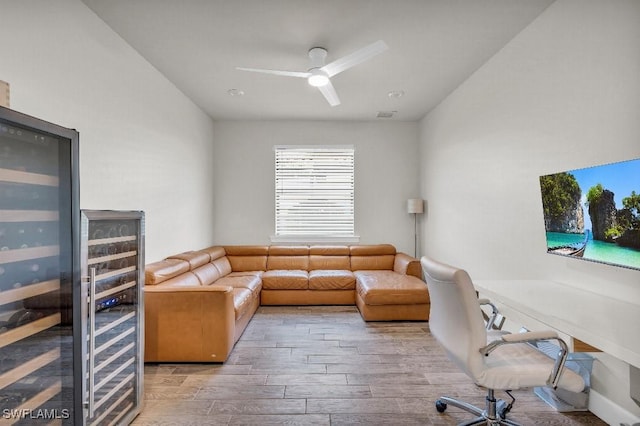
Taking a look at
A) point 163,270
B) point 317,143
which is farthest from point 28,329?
point 317,143

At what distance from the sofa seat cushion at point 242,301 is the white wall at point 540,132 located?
2465 millimetres

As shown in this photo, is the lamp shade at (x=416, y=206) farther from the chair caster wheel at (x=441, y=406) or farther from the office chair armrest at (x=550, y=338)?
the office chair armrest at (x=550, y=338)

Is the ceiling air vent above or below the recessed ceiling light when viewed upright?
below

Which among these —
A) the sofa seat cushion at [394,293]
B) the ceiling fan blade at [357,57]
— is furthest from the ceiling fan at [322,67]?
the sofa seat cushion at [394,293]

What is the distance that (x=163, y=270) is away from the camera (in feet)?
10.2

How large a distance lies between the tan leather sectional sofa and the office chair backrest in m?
1.81

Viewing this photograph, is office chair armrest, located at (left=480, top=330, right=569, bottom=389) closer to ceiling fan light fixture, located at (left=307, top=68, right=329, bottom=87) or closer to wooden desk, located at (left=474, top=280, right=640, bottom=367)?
wooden desk, located at (left=474, top=280, right=640, bottom=367)

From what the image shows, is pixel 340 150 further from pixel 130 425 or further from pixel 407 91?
pixel 130 425

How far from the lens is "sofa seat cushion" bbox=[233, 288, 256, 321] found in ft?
10.5

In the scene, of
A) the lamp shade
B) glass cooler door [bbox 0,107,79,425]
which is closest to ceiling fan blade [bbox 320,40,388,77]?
glass cooler door [bbox 0,107,79,425]

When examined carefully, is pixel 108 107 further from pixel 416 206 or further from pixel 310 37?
pixel 416 206

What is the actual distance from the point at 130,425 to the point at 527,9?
387 cm

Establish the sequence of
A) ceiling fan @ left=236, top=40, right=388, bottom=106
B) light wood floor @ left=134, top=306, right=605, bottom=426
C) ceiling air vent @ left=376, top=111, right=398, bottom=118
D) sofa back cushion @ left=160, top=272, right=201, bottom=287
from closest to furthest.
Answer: light wood floor @ left=134, top=306, right=605, bottom=426 < ceiling fan @ left=236, top=40, right=388, bottom=106 < sofa back cushion @ left=160, top=272, right=201, bottom=287 < ceiling air vent @ left=376, top=111, right=398, bottom=118

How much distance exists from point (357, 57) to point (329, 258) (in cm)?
320
